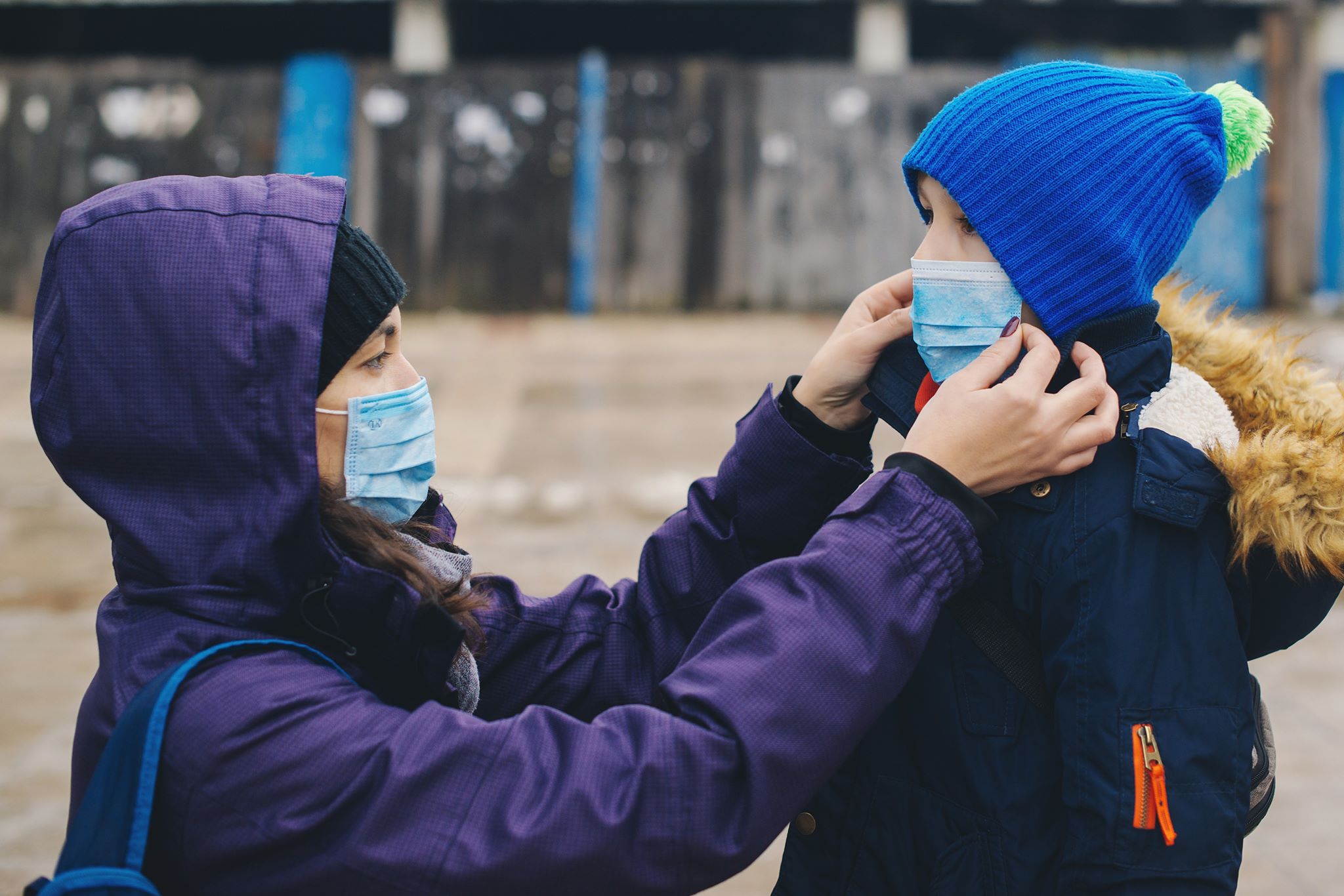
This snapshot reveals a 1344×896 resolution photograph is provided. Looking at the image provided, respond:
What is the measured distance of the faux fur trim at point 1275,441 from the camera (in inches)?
57.1

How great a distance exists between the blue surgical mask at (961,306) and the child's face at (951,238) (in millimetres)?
17

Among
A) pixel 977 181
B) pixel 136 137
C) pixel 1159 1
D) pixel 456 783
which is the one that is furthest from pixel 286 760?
pixel 1159 1

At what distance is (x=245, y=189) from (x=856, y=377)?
87 cm

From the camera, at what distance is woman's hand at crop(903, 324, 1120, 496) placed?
140cm

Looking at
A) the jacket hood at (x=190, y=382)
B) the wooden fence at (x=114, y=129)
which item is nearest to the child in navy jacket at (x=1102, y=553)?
the jacket hood at (x=190, y=382)

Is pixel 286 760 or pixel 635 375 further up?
pixel 286 760

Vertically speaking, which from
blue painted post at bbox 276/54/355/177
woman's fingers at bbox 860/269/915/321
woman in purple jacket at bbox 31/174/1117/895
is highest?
blue painted post at bbox 276/54/355/177

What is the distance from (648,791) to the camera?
1.27m

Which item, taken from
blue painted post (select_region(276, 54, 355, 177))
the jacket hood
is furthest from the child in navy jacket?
blue painted post (select_region(276, 54, 355, 177))

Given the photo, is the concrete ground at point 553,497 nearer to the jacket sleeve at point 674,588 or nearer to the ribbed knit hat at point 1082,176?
the jacket sleeve at point 674,588

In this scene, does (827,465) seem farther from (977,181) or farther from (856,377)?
(977,181)

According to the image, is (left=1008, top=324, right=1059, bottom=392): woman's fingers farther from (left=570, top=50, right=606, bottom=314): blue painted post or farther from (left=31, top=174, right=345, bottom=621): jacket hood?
(left=570, top=50, right=606, bottom=314): blue painted post

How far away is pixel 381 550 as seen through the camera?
1.50m

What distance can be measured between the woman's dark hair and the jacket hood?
0.11 meters
